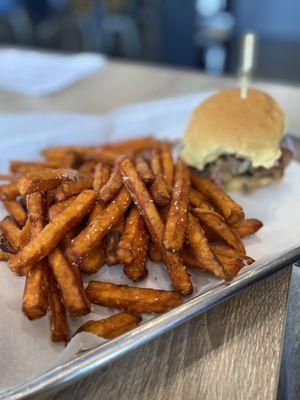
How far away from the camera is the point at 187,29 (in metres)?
6.39

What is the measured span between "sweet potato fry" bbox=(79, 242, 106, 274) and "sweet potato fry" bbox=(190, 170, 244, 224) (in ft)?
1.58

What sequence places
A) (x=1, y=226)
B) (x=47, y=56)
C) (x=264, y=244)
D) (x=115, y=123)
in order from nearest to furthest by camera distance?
(x=1, y=226)
(x=264, y=244)
(x=115, y=123)
(x=47, y=56)

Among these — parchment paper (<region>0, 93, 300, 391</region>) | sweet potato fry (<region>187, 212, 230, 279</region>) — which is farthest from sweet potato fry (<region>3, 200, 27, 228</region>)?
sweet potato fry (<region>187, 212, 230, 279</region>)

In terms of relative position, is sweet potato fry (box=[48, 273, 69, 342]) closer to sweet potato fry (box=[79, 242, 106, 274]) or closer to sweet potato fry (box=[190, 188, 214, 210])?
sweet potato fry (box=[79, 242, 106, 274])

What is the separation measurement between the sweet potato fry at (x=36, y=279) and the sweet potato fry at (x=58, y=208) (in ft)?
0.12

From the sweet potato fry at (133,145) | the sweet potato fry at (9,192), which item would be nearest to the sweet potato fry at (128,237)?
the sweet potato fry at (9,192)

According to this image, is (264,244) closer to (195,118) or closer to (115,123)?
(195,118)

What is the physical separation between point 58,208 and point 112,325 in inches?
17.5

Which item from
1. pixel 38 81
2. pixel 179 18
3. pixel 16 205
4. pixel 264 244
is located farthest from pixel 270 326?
pixel 179 18

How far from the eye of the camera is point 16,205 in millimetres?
1602

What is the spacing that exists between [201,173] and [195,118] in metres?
0.29

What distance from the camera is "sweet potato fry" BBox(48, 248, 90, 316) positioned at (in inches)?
44.9

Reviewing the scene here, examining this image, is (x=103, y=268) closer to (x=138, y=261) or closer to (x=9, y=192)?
(x=138, y=261)

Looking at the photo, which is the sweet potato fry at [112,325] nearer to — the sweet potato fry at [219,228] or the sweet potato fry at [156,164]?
the sweet potato fry at [219,228]
